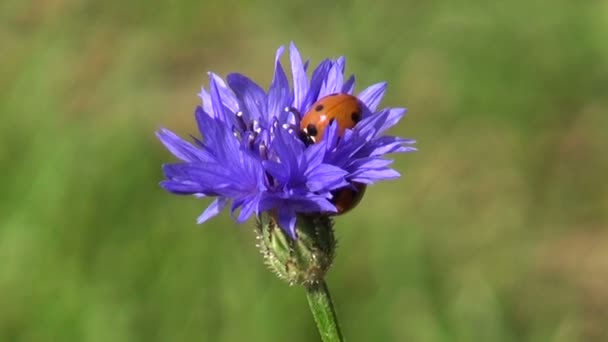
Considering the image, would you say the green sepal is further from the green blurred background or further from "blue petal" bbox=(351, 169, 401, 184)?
the green blurred background

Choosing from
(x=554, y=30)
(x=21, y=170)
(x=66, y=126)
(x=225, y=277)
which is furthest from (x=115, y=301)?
(x=554, y=30)

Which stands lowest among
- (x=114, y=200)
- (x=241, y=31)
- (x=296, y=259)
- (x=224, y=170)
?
(x=296, y=259)

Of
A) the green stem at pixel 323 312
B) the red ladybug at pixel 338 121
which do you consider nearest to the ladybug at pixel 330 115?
the red ladybug at pixel 338 121

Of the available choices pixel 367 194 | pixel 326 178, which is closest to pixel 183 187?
pixel 326 178

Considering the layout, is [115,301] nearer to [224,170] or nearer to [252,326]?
[252,326]

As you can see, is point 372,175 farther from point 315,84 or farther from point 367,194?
point 367,194

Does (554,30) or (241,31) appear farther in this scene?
(241,31)

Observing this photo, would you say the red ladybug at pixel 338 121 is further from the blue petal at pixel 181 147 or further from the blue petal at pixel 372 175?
the blue petal at pixel 181 147
